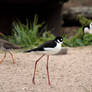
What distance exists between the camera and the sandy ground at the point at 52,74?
369 cm

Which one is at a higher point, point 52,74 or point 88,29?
point 88,29

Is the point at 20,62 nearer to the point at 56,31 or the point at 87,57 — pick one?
the point at 87,57

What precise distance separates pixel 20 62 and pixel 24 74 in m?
0.88

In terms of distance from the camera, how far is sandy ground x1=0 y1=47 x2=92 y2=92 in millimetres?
3689

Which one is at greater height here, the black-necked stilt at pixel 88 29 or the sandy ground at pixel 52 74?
the black-necked stilt at pixel 88 29

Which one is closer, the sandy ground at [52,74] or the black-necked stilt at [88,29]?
the sandy ground at [52,74]

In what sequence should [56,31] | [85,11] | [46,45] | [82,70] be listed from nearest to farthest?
[46,45] → [82,70] → [56,31] → [85,11]

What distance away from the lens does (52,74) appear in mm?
4445

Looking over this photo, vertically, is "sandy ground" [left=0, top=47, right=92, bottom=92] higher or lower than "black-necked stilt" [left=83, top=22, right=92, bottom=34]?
lower

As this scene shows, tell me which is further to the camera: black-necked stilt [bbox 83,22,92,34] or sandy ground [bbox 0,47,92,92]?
black-necked stilt [bbox 83,22,92,34]

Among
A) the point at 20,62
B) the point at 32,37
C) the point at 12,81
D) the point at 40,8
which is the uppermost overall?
the point at 40,8

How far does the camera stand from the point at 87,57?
5855mm

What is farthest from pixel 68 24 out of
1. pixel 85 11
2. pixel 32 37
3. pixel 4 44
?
pixel 4 44

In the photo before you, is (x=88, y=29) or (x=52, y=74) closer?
(x=52, y=74)
